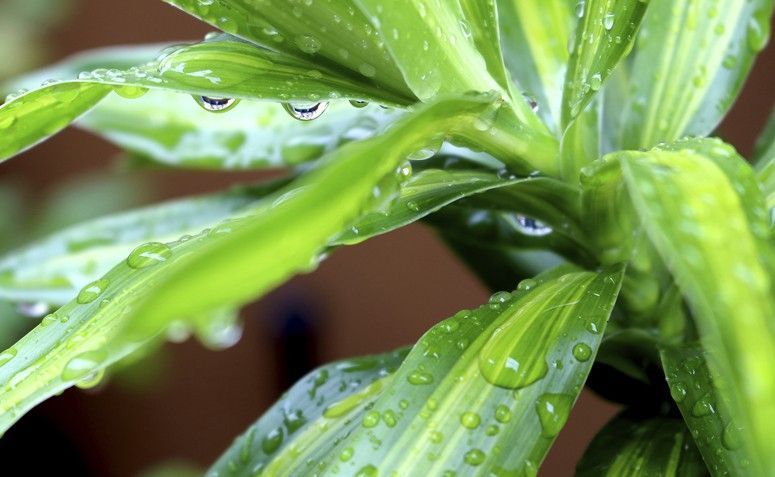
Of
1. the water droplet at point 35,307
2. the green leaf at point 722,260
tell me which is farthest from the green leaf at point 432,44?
the water droplet at point 35,307

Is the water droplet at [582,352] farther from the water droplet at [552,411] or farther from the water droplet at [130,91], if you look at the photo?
the water droplet at [130,91]

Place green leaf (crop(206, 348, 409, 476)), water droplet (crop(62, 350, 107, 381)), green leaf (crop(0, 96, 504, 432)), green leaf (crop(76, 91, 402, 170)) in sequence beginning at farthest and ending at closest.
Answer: green leaf (crop(76, 91, 402, 170)), green leaf (crop(206, 348, 409, 476)), water droplet (crop(62, 350, 107, 381)), green leaf (crop(0, 96, 504, 432))

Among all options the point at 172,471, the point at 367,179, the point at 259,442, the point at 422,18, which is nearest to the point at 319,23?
the point at 422,18

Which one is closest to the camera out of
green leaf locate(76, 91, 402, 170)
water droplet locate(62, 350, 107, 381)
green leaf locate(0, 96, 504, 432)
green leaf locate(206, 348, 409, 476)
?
green leaf locate(0, 96, 504, 432)

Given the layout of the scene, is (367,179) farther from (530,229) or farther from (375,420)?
(530,229)

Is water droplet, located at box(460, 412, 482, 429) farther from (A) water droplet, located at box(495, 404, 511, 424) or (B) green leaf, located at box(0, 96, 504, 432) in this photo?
(B) green leaf, located at box(0, 96, 504, 432)

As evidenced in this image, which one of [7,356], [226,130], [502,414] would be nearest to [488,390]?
[502,414]

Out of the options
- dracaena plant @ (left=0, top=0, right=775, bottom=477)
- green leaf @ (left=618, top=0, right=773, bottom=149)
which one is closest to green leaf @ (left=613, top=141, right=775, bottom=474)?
dracaena plant @ (left=0, top=0, right=775, bottom=477)
